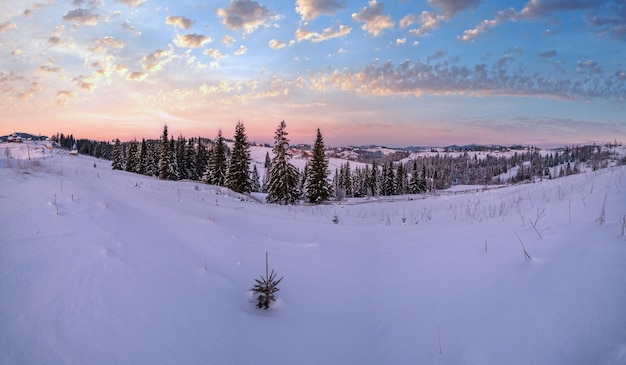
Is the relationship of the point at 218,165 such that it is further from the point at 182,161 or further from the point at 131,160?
the point at 131,160

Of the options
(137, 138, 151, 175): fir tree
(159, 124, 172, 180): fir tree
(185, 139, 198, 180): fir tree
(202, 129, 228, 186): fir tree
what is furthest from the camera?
(185, 139, 198, 180): fir tree

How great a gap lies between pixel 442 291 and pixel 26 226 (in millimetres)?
6089

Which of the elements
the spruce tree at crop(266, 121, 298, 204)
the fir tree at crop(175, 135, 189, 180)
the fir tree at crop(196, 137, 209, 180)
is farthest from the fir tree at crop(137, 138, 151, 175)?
the spruce tree at crop(266, 121, 298, 204)

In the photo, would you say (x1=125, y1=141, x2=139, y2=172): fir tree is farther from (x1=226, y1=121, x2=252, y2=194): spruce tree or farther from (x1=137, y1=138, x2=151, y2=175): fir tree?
(x1=226, y1=121, x2=252, y2=194): spruce tree

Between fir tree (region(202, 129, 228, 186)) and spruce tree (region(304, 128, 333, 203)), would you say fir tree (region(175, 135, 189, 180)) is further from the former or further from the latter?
spruce tree (region(304, 128, 333, 203))

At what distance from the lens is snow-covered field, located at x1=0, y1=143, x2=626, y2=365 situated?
2.74 metres

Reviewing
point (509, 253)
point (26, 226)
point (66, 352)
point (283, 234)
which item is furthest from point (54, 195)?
point (509, 253)

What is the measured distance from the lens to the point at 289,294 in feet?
16.5

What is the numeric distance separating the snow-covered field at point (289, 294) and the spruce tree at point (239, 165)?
1226 inches

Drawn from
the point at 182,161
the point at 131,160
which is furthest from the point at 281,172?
the point at 131,160

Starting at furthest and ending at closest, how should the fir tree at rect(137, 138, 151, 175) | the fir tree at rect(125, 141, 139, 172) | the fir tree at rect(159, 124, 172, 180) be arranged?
the fir tree at rect(125, 141, 139, 172) → the fir tree at rect(137, 138, 151, 175) → the fir tree at rect(159, 124, 172, 180)

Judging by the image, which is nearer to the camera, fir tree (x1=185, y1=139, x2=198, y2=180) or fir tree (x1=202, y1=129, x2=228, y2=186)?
fir tree (x1=202, y1=129, x2=228, y2=186)

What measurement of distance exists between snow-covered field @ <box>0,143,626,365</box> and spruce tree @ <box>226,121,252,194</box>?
1226 inches

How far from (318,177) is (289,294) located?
33.0 meters
